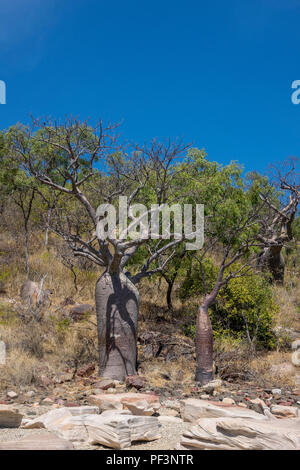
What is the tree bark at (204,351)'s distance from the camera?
5.93 meters

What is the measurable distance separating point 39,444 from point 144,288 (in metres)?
8.20

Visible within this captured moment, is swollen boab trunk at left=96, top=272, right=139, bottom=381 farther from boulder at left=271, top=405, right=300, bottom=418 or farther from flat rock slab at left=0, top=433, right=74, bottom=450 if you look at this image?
flat rock slab at left=0, top=433, right=74, bottom=450

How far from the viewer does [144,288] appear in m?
11.1

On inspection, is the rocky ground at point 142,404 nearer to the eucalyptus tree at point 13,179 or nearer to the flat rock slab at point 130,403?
the flat rock slab at point 130,403

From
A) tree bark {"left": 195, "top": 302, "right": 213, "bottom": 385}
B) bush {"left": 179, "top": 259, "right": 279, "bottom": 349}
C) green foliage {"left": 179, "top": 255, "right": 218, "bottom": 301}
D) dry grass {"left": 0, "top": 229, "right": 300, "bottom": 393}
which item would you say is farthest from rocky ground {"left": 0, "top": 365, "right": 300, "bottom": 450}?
green foliage {"left": 179, "top": 255, "right": 218, "bottom": 301}

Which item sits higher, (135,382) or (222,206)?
(222,206)

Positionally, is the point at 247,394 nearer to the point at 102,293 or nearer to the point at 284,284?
the point at 102,293

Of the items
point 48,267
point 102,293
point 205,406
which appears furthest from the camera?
point 48,267

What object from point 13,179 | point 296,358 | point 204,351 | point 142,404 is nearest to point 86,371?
point 204,351

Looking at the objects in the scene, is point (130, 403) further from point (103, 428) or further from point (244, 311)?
point (244, 311)
